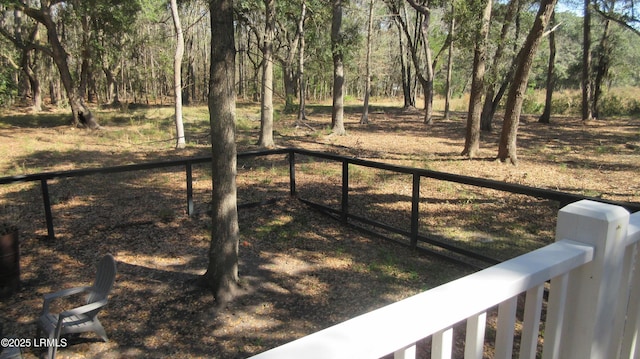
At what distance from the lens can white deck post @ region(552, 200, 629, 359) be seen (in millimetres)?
1335

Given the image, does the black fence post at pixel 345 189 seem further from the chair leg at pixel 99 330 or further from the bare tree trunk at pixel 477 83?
the bare tree trunk at pixel 477 83

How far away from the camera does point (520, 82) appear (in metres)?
10.2

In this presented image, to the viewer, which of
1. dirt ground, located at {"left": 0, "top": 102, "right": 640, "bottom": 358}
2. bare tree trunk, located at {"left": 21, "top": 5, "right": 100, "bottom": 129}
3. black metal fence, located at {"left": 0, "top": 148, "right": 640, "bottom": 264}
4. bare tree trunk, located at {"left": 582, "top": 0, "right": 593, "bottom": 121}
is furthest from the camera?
bare tree trunk, located at {"left": 582, "top": 0, "right": 593, "bottom": 121}

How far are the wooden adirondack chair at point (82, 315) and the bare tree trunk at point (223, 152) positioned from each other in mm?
1090

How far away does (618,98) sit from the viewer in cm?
2820

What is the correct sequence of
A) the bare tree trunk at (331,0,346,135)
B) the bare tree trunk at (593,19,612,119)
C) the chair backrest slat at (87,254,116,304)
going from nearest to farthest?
the chair backrest slat at (87,254,116,304)
the bare tree trunk at (331,0,346,135)
the bare tree trunk at (593,19,612,119)

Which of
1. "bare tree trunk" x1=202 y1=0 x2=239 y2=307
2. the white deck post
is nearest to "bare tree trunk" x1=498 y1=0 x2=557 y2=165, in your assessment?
"bare tree trunk" x1=202 y1=0 x2=239 y2=307

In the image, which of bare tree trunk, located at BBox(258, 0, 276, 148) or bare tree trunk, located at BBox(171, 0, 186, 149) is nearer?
bare tree trunk, located at BBox(258, 0, 276, 148)

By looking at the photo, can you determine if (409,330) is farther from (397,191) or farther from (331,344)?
(397,191)

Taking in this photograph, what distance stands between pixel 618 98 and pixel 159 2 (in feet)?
94.9

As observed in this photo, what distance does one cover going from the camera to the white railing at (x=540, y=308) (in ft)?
2.95

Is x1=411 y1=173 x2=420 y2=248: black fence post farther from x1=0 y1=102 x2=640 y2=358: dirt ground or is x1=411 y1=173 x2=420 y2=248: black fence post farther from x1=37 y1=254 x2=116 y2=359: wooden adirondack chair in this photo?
x1=37 y1=254 x2=116 y2=359: wooden adirondack chair

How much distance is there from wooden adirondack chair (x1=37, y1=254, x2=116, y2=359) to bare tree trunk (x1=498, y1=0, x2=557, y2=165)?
9.64 metres

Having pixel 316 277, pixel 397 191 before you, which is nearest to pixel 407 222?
pixel 397 191
